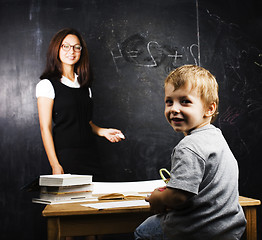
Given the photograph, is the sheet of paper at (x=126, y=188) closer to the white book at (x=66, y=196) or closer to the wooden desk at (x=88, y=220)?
the white book at (x=66, y=196)

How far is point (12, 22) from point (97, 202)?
2.50 m

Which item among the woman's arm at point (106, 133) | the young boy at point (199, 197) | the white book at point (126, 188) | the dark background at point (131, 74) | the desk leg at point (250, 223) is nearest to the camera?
the young boy at point (199, 197)

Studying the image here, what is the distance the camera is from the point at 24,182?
133 inches

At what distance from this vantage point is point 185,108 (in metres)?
1.29

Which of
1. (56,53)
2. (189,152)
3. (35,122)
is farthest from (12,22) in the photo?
(189,152)

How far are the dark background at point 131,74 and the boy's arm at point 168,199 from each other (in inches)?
91.9

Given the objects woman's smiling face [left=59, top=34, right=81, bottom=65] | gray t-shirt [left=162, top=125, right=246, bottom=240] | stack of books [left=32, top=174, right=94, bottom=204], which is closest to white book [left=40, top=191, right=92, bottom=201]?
stack of books [left=32, top=174, right=94, bottom=204]

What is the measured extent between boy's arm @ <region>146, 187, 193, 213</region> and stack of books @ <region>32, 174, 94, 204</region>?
0.48 meters

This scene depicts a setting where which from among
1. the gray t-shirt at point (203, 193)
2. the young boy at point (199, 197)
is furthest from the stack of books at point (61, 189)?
the gray t-shirt at point (203, 193)

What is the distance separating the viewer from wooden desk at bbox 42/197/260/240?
1295 mm

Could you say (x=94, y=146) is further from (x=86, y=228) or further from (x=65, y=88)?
(x=86, y=228)

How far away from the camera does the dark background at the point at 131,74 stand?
341cm

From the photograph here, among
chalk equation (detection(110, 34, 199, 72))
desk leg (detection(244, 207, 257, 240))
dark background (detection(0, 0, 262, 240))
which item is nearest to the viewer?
desk leg (detection(244, 207, 257, 240))

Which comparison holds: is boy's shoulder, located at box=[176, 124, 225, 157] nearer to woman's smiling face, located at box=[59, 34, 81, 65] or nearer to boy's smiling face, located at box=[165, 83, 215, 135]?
boy's smiling face, located at box=[165, 83, 215, 135]
